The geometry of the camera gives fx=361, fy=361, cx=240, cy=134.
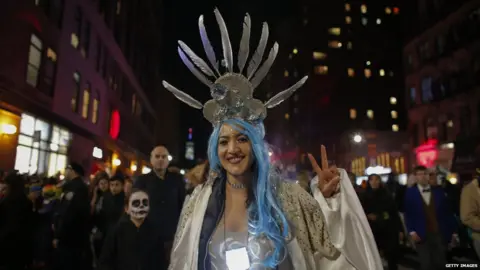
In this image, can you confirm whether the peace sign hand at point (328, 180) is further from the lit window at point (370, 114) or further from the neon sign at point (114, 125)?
the lit window at point (370, 114)

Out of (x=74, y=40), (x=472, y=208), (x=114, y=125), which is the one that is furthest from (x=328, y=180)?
(x=114, y=125)

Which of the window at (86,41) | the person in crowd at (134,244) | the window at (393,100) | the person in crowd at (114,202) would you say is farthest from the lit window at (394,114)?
the person in crowd at (134,244)

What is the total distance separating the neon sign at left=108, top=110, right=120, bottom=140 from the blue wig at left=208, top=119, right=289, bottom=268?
30319mm

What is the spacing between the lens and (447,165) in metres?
27.3

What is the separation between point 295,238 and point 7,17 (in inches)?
590

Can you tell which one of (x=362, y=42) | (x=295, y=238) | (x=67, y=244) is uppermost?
(x=362, y=42)

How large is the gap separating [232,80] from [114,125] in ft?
104

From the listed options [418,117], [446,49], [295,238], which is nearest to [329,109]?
[418,117]

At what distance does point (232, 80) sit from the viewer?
9.00 ft

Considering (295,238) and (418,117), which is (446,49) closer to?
(418,117)

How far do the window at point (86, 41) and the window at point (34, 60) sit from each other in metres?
6.57

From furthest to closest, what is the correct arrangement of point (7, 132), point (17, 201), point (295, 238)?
point (7, 132), point (17, 201), point (295, 238)

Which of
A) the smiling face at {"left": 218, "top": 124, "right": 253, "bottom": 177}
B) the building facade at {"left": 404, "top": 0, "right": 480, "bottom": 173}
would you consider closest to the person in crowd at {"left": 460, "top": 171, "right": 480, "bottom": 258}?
the smiling face at {"left": 218, "top": 124, "right": 253, "bottom": 177}

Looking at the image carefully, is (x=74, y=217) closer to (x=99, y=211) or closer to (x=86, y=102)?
(x=99, y=211)
